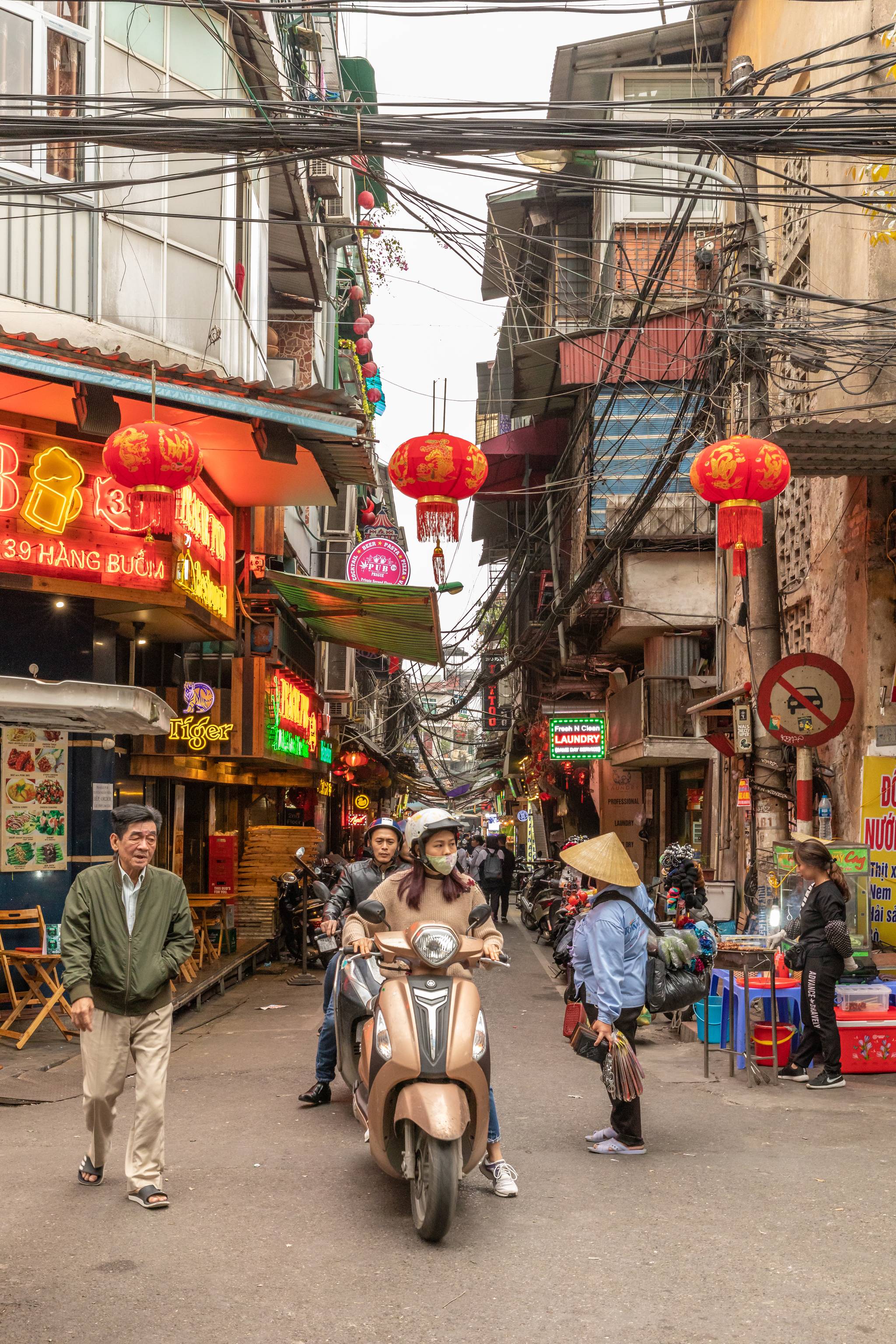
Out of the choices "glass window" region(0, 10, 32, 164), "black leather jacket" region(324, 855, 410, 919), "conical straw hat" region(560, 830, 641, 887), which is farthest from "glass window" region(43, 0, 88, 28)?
"conical straw hat" region(560, 830, 641, 887)

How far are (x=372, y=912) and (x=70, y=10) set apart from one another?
972cm

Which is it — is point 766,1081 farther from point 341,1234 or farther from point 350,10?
point 350,10

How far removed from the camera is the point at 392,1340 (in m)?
4.09

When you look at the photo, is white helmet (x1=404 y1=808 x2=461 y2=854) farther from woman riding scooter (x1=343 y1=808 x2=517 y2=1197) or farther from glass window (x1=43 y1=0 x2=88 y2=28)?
glass window (x1=43 y1=0 x2=88 y2=28)

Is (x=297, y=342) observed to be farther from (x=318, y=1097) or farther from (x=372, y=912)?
(x=372, y=912)

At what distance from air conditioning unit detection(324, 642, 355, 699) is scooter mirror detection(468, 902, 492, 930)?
59.9 feet

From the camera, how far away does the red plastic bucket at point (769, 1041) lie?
9.28 meters

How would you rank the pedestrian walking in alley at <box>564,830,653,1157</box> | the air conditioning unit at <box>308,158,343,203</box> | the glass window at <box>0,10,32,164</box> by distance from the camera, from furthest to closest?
the air conditioning unit at <box>308,158,343,203</box> < the glass window at <box>0,10,32,164</box> < the pedestrian walking in alley at <box>564,830,653,1157</box>

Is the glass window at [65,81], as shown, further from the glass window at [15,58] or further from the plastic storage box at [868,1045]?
the plastic storage box at [868,1045]

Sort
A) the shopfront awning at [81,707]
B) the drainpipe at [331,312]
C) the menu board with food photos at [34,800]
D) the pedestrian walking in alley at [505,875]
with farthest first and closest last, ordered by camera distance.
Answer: the pedestrian walking in alley at [505,875]
the drainpipe at [331,312]
the menu board with food photos at [34,800]
the shopfront awning at [81,707]

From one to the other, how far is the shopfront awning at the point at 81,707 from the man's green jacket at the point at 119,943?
9.48 feet

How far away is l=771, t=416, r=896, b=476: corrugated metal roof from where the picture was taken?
9484 mm

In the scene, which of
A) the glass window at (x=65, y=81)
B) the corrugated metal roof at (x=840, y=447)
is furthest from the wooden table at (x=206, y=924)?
the corrugated metal roof at (x=840, y=447)

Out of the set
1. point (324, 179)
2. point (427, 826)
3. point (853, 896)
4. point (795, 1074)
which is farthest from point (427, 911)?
point (324, 179)
